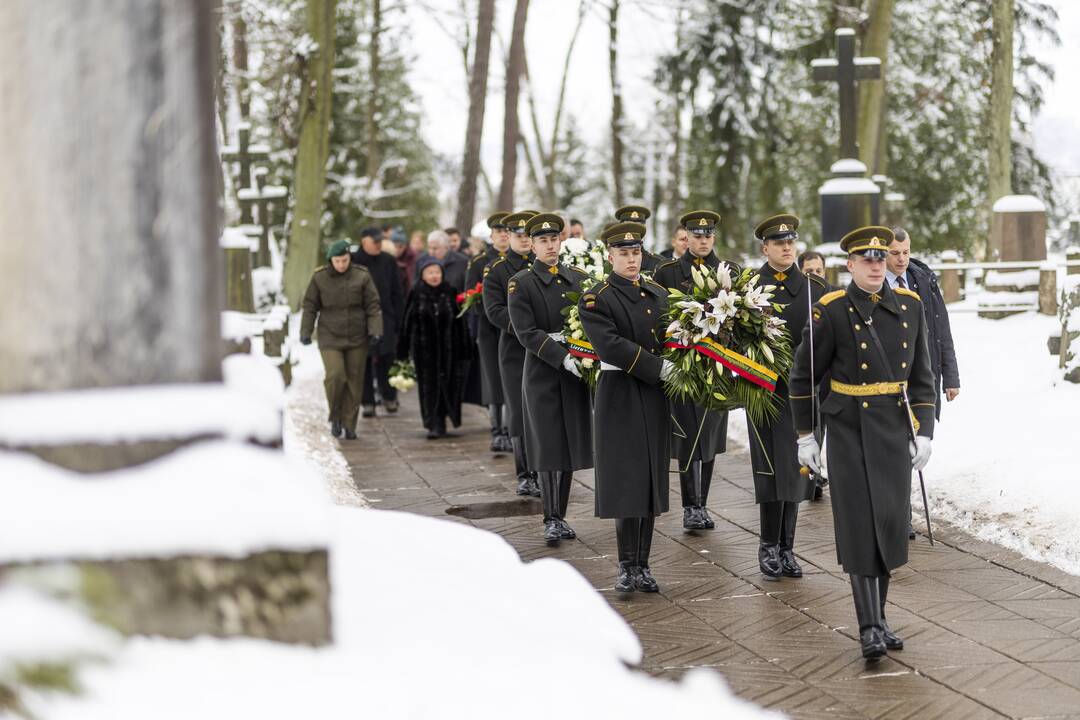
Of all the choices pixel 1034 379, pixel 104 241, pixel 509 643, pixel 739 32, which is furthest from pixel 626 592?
pixel 739 32

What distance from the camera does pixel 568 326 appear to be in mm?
8969

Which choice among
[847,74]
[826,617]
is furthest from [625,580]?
[847,74]

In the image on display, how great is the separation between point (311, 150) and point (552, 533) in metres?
14.6

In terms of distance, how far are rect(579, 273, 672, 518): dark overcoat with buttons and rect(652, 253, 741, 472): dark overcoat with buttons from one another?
2.01 ft

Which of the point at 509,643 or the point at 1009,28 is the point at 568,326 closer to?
the point at 509,643

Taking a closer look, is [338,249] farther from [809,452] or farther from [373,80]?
[373,80]

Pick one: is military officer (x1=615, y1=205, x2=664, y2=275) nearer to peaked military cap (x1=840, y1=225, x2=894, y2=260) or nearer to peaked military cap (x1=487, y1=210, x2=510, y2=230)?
peaked military cap (x1=487, y1=210, x2=510, y2=230)

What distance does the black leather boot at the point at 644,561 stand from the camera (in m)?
7.55

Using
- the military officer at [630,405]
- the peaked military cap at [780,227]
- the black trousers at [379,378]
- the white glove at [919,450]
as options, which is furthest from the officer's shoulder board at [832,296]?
the black trousers at [379,378]

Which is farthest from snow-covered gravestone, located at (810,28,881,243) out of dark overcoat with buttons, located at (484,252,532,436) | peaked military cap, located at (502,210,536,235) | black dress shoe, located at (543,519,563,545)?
black dress shoe, located at (543,519,563,545)

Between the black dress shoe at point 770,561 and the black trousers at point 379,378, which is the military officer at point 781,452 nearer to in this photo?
the black dress shoe at point 770,561

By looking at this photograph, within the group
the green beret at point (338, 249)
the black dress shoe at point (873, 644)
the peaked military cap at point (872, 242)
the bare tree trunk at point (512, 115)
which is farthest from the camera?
the bare tree trunk at point (512, 115)

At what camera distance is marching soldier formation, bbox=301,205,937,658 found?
6.44m

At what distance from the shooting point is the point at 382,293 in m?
15.9
